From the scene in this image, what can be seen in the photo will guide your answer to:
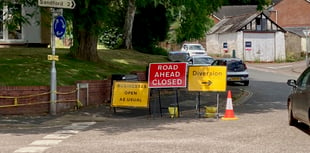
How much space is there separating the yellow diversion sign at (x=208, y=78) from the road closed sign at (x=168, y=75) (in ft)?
0.82

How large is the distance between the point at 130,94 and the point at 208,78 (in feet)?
8.14

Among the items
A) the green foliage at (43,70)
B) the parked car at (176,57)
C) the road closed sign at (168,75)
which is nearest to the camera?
the road closed sign at (168,75)

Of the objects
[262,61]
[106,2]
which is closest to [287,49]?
[262,61]

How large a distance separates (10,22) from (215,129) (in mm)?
7353

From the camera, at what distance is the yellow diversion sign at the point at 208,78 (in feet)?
50.3

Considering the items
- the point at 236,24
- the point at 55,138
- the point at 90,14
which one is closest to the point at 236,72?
the point at 90,14

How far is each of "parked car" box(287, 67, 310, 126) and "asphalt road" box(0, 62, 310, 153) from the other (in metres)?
0.30

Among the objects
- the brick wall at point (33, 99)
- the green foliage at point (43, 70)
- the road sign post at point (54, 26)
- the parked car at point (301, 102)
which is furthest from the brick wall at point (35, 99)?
the parked car at point (301, 102)

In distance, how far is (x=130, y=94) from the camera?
16.1 metres

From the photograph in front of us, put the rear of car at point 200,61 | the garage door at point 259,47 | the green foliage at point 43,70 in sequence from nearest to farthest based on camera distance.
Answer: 1. the green foliage at point 43,70
2. the rear of car at point 200,61
3. the garage door at point 259,47

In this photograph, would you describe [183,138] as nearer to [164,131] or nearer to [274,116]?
[164,131]

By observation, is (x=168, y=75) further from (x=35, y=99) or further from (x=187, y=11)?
(x=187, y=11)

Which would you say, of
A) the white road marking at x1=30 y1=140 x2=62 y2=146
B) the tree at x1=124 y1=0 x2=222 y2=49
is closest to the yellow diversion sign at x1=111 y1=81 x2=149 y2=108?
the tree at x1=124 y1=0 x2=222 y2=49

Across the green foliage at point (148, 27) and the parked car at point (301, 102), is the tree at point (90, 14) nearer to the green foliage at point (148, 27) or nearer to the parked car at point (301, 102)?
the parked car at point (301, 102)
